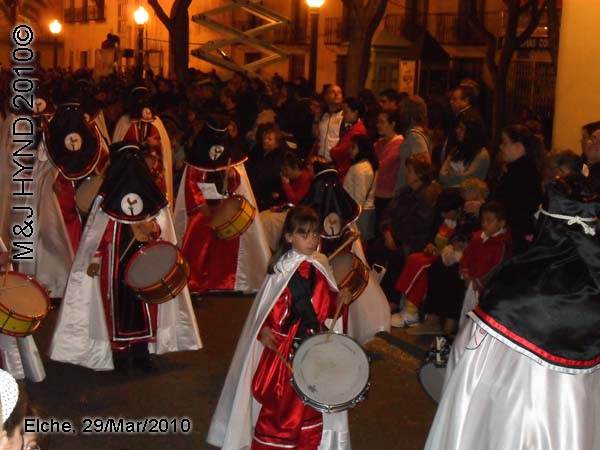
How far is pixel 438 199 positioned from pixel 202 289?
2.62m

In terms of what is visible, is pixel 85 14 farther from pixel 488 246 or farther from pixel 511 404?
pixel 511 404

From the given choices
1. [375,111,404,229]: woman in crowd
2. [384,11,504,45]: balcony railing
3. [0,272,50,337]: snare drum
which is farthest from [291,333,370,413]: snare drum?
[384,11,504,45]: balcony railing

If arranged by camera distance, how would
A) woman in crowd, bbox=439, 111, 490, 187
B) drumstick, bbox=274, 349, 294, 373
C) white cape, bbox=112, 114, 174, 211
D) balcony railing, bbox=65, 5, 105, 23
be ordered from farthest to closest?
1. balcony railing, bbox=65, 5, 105, 23
2. white cape, bbox=112, 114, 174, 211
3. woman in crowd, bbox=439, 111, 490, 187
4. drumstick, bbox=274, 349, 294, 373

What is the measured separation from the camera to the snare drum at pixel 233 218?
9336 mm

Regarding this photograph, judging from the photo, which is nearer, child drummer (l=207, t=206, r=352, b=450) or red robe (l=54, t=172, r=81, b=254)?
child drummer (l=207, t=206, r=352, b=450)

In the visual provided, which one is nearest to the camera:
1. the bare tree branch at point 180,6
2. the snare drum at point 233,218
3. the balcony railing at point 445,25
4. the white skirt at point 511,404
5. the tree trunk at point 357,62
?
the white skirt at point 511,404

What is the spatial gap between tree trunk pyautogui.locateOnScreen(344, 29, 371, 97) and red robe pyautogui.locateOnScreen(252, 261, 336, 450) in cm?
1274

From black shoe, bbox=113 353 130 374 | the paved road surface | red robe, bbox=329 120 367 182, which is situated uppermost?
red robe, bbox=329 120 367 182

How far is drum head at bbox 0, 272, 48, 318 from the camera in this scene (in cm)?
666

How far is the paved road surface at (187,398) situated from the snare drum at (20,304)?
0.72 metres

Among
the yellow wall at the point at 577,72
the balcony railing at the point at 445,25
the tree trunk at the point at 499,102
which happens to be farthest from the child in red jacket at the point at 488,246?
the balcony railing at the point at 445,25

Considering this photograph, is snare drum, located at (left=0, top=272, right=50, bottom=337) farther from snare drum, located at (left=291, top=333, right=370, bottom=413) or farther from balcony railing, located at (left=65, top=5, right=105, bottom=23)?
balcony railing, located at (left=65, top=5, right=105, bottom=23)

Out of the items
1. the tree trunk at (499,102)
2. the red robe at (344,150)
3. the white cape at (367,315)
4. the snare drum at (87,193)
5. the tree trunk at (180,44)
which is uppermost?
the tree trunk at (180,44)

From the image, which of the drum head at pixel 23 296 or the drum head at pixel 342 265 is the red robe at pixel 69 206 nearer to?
the drum head at pixel 23 296
